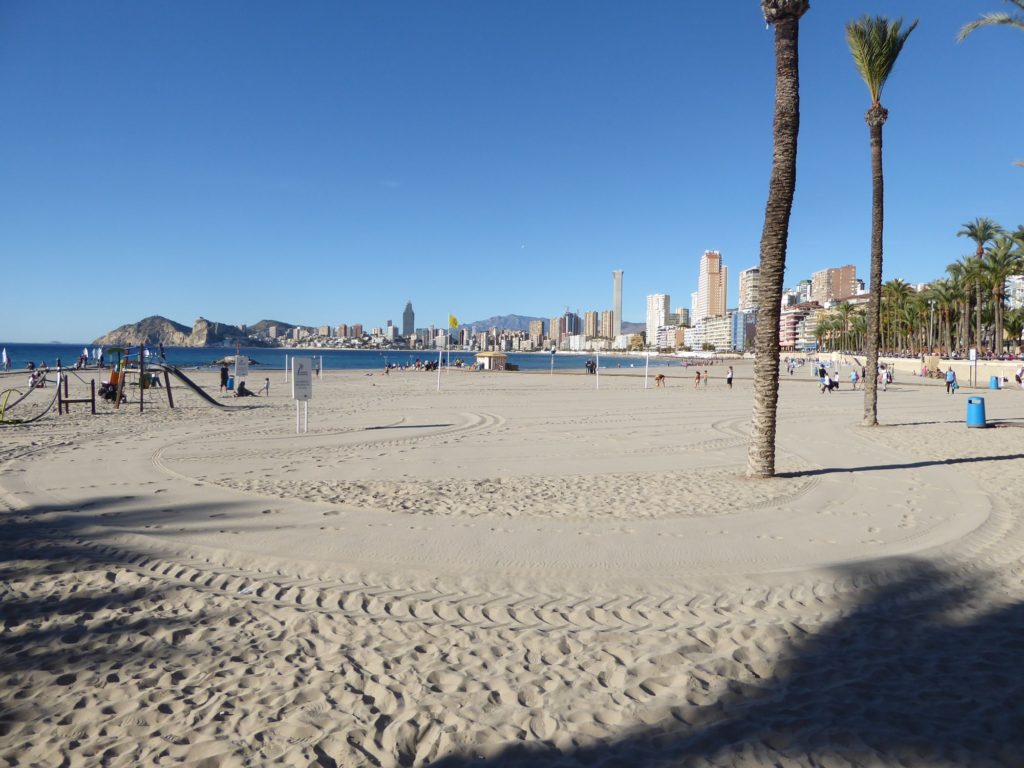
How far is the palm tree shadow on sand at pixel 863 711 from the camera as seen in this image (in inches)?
118

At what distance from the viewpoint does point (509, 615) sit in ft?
15.3

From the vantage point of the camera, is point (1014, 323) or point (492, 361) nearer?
point (492, 361)

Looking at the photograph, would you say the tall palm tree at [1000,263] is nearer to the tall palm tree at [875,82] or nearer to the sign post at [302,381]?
the tall palm tree at [875,82]

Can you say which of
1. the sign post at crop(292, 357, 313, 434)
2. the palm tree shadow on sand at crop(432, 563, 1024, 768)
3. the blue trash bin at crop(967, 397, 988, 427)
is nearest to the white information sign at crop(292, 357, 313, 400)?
the sign post at crop(292, 357, 313, 434)

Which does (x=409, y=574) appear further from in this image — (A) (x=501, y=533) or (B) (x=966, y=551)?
(B) (x=966, y=551)

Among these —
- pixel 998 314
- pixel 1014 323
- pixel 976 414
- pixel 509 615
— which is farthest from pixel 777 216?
pixel 1014 323

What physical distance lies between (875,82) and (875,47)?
2.69ft

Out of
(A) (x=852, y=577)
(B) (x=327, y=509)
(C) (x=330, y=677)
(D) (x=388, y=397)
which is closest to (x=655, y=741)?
(C) (x=330, y=677)

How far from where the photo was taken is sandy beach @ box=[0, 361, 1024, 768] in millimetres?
3176

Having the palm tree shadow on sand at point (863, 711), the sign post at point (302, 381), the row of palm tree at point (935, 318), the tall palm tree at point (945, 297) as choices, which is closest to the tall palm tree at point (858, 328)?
the row of palm tree at point (935, 318)

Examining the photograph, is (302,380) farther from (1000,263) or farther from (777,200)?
(1000,263)

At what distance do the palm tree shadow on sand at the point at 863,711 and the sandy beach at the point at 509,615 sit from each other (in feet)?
0.06

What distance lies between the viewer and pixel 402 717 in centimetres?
332

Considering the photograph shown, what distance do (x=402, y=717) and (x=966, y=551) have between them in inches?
234
